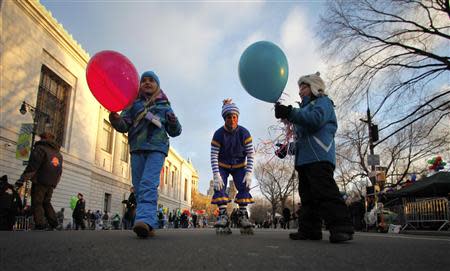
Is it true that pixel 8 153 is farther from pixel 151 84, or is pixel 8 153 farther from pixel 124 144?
pixel 124 144

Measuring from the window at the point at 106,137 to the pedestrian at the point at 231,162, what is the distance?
2458 cm

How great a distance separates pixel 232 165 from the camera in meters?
5.96

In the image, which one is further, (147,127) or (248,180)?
(248,180)

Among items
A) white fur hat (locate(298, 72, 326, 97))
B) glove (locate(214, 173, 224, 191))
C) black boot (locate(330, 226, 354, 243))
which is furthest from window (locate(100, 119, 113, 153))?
black boot (locate(330, 226, 354, 243))

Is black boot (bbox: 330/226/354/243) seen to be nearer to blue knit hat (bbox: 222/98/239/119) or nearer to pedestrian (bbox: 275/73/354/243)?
pedestrian (bbox: 275/73/354/243)

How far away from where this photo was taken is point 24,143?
15.1 metres

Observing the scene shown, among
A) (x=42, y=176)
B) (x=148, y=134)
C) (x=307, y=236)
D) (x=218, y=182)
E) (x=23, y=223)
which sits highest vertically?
(x=148, y=134)

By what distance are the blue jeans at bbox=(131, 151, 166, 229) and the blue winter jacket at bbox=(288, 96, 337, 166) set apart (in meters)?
1.65

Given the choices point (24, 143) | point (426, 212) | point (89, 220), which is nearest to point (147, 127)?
point (426, 212)

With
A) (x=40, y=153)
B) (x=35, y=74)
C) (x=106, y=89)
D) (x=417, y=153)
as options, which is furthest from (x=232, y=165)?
(x=417, y=153)

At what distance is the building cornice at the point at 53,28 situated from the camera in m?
17.9

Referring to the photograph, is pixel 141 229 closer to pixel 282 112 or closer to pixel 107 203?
pixel 282 112

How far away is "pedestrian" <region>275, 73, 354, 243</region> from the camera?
3641mm

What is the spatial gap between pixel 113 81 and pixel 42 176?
360 centimetres
